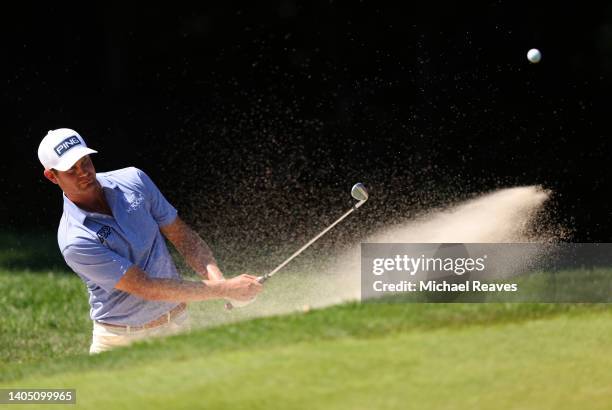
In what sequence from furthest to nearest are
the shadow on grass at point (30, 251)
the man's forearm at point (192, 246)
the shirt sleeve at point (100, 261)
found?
1. the shadow on grass at point (30, 251)
2. the man's forearm at point (192, 246)
3. the shirt sleeve at point (100, 261)

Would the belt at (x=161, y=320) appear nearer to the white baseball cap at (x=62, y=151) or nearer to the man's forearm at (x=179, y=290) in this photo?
the man's forearm at (x=179, y=290)

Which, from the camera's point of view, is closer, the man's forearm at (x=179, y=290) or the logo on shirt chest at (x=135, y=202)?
the man's forearm at (x=179, y=290)

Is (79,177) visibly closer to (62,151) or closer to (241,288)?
(62,151)

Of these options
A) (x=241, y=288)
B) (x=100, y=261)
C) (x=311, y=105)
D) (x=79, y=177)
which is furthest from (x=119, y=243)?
(x=311, y=105)

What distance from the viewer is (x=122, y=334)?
5746 mm

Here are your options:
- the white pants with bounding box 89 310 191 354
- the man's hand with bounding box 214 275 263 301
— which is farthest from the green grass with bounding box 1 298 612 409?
the white pants with bounding box 89 310 191 354

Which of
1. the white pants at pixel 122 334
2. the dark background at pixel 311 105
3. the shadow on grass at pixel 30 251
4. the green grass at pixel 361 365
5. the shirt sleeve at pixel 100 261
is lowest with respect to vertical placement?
the green grass at pixel 361 365

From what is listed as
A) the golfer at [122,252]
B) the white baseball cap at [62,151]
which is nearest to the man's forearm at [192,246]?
the golfer at [122,252]

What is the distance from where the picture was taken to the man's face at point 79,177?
549 cm

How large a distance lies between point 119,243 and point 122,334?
0.51 m

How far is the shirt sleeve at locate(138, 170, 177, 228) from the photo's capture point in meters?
5.83

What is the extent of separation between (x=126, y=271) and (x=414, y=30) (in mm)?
9131

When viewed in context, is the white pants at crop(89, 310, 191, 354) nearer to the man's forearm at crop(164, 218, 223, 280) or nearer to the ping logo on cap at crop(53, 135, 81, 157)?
the man's forearm at crop(164, 218, 223, 280)

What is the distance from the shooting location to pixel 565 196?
1218 cm
